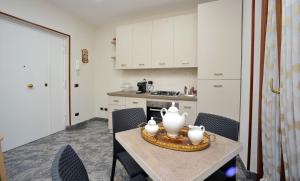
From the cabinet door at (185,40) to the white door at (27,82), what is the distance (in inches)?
95.3

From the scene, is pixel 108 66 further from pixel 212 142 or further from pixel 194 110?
pixel 212 142

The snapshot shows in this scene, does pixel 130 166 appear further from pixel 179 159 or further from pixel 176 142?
pixel 179 159

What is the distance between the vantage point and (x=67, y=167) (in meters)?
0.59

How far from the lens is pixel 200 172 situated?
0.75 m

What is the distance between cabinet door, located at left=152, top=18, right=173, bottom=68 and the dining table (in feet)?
7.00

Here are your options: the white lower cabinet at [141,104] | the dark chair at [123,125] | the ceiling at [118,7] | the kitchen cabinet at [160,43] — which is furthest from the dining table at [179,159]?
the ceiling at [118,7]

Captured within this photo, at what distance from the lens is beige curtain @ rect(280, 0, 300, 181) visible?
0.90m

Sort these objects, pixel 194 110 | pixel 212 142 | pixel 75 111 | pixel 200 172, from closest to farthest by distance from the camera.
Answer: pixel 200 172
pixel 212 142
pixel 194 110
pixel 75 111

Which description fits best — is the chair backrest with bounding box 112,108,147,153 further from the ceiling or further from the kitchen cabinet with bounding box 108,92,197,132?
the ceiling

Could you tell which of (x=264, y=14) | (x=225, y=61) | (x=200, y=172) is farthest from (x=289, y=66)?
(x=225, y=61)

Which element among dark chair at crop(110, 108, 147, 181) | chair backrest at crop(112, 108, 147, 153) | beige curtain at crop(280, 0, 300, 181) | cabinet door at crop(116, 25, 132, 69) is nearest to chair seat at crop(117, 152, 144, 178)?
dark chair at crop(110, 108, 147, 181)

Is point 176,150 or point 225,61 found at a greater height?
point 225,61

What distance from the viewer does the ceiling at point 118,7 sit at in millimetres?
2928

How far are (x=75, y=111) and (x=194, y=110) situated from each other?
276cm
